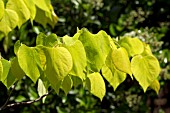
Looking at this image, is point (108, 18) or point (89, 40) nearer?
point (89, 40)

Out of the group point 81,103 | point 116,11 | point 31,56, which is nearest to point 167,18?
point 116,11

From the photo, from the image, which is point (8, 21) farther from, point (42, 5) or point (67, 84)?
point (67, 84)

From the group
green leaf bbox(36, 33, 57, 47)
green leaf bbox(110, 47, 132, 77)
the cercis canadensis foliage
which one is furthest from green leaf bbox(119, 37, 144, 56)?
green leaf bbox(36, 33, 57, 47)

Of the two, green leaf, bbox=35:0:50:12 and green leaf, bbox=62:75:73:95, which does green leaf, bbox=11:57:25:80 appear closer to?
green leaf, bbox=62:75:73:95

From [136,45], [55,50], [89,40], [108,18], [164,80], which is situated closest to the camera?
[55,50]

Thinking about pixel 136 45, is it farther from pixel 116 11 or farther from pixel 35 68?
pixel 116 11

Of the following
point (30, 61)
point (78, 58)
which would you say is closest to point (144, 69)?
point (78, 58)

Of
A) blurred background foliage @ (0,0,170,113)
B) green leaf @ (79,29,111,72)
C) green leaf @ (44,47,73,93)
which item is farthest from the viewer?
blurred background foliage @ (0,0,170,113)

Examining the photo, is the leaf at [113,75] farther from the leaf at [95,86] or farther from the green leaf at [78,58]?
the green leaf at [78,58]
